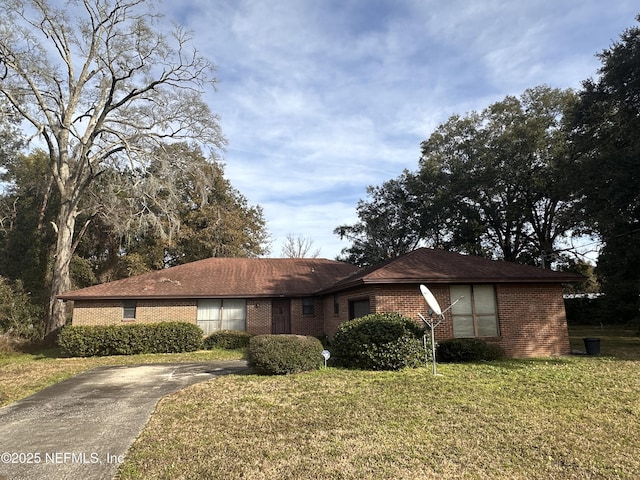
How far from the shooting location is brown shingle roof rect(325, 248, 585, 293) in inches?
489

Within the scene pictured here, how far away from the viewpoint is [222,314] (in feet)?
61.8

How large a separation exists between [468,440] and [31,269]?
29.0m

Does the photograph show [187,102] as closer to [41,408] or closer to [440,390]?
[41,408]

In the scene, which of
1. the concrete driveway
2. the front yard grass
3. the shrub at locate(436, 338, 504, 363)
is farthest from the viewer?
the shrub at locate(436, 338, 504, 363)

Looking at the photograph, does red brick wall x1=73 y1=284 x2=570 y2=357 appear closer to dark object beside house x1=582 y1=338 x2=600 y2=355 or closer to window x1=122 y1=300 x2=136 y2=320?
dark object beside house x1=582 y1=338 x2=600 y2=355

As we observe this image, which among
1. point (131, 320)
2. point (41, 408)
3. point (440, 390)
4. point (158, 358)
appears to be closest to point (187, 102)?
point (131, 320)

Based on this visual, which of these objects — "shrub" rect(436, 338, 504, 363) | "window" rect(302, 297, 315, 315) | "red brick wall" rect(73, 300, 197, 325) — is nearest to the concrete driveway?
"shrub" rect(436, 338, 504, 363)

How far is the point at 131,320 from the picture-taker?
1784cm

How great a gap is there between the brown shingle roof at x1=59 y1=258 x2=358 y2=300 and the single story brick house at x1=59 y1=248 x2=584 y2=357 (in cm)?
5

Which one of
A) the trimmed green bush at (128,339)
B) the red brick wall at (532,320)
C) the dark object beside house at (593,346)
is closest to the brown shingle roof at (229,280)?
the trimmed green bush at (128,339)

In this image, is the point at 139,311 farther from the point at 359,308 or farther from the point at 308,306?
the point at 359,308

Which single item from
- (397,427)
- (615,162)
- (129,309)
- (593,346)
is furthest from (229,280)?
(615,162)

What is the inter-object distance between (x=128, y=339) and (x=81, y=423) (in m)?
10.5

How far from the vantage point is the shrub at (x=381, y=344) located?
33.8 feet
